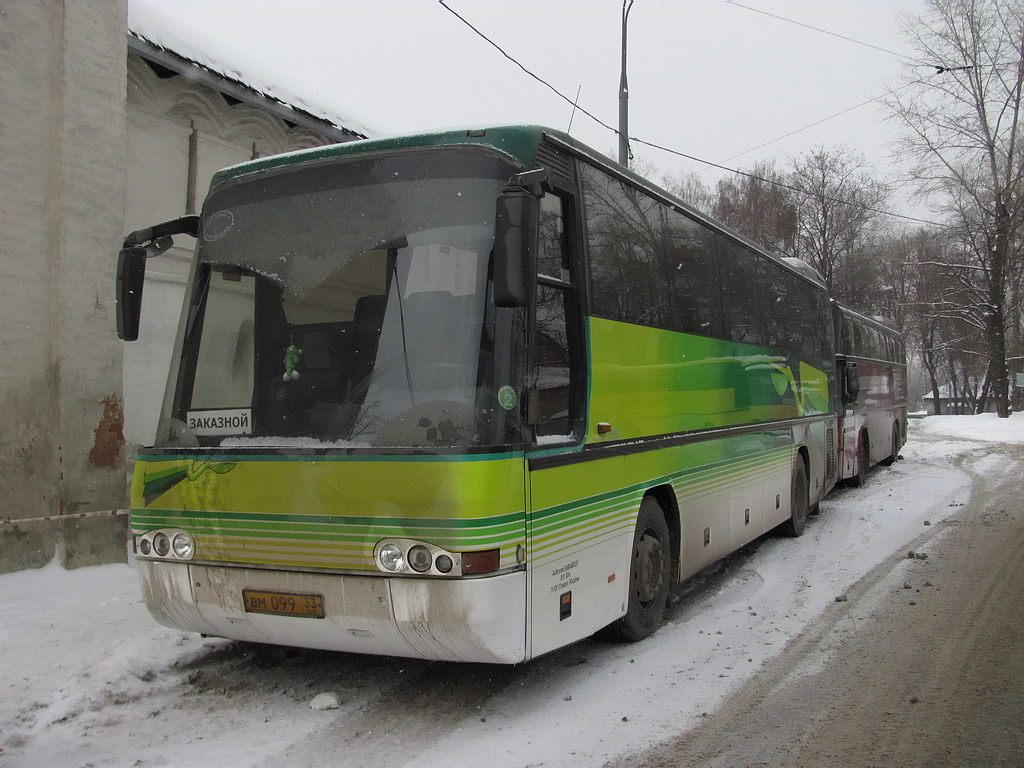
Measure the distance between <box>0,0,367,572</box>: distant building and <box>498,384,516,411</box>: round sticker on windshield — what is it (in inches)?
218

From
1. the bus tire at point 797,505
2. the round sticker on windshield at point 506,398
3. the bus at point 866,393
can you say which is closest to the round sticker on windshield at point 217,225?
the round sticker on windshield at point 506,398

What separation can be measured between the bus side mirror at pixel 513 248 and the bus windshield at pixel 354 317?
313 millimetres

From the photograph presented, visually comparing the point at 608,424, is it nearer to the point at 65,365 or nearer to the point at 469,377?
the point at 469,377

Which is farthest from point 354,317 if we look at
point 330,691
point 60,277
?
point 60,277

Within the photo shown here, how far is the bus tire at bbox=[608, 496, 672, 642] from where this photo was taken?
19.6ft

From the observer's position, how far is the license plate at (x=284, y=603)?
4508 millimetres

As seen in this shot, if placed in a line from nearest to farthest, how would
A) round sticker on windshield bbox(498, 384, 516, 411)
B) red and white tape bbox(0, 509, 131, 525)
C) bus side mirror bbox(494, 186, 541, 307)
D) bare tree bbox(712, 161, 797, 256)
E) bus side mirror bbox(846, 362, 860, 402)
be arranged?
bus side mirror bbox(494, 186, 541, 307)
round sticker on windshield bbox(498, 384, 516, 411)
red and white tape bbox(0, 509, 131, 525)
bus side mirror bbox(846, 362, 860, 402)
bare tree bbox(712, 161, 797, 256)

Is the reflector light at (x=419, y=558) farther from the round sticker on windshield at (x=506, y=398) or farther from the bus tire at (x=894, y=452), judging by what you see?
the bus tire at (x=894, y=452)

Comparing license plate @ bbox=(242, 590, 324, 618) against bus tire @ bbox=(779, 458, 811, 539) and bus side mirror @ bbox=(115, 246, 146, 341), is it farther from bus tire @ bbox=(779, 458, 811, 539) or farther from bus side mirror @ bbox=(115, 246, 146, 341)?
bus tire @ bbox=(779, 458, 811, 539)

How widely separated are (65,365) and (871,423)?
14649mm

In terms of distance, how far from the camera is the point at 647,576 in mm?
6195

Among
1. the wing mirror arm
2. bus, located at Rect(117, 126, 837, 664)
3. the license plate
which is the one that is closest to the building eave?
bus, located at Rect(117, 126, 837, 664)

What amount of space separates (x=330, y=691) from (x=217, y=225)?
9.53 feet

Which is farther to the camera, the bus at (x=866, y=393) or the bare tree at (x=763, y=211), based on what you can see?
the bare tree at (x=763, y=211)
